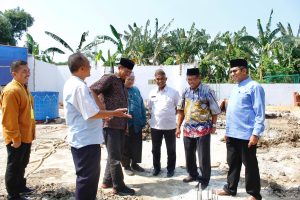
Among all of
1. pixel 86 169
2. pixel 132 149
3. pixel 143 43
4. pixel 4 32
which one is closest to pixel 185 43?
pixel 143 43

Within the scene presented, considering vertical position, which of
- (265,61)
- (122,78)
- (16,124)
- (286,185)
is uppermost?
(265,61)

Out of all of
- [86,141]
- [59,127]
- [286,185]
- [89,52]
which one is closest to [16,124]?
[86,141]

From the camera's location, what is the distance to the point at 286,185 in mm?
4980

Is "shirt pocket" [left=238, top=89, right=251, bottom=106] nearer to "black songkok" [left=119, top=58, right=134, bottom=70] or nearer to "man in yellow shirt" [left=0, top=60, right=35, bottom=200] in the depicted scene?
"black songkok" [left=119, top=58, right=134, bottom=70]

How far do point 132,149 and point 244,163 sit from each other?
218 centimetres

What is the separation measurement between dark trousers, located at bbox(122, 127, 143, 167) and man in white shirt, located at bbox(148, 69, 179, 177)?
0.35 meters

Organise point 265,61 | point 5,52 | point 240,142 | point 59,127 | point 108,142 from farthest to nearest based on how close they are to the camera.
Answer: point 265,61 < point 5,52 < point 59,127 < point 108,142 < point 240,142

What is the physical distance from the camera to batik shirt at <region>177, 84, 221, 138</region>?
4.83 metres

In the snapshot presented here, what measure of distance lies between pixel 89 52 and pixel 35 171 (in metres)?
21.0

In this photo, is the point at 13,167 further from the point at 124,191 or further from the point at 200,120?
the point at 200,120

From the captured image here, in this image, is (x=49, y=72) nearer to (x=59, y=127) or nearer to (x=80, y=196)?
(x=59, y=127)

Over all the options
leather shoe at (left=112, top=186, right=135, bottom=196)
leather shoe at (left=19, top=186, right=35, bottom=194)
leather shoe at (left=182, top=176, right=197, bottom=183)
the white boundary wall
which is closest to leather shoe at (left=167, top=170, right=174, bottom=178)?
Result: leather shoe at (left=182, top=176, right=197, bottom=183)

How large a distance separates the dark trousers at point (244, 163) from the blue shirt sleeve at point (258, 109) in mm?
275

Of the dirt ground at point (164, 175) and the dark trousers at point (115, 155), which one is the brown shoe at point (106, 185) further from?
the dark trousers at point (115, 155)
